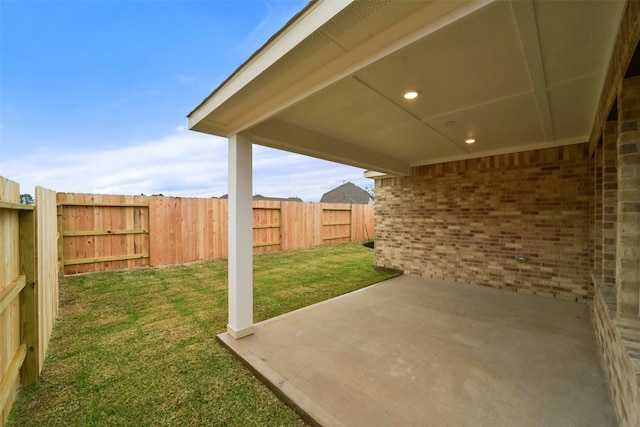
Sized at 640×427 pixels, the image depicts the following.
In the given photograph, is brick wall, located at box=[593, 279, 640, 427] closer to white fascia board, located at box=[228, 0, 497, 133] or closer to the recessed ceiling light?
white fascia board, located at box=[228, 0, 497, 133]

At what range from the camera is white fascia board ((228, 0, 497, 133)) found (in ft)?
4.61

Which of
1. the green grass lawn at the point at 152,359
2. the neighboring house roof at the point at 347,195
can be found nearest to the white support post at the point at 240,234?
the green grass lawn at the point at 152,359

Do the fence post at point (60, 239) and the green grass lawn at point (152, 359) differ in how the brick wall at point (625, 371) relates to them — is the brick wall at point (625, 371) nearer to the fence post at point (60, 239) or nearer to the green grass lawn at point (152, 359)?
the green grass lawn at point (152, 359)

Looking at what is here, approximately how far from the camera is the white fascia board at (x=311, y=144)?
326 cm

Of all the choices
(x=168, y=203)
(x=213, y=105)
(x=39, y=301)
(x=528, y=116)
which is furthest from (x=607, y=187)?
(x=168, y=203)

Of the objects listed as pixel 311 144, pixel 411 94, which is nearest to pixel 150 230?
pixel 311 144

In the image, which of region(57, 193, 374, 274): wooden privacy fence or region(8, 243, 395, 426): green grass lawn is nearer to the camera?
region(8, 243, 395, 426): green grass lawn

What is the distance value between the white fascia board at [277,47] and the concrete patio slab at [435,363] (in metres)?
2.68

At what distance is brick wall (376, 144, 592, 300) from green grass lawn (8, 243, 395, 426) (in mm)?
2222

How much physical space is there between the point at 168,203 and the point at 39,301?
5.43 m

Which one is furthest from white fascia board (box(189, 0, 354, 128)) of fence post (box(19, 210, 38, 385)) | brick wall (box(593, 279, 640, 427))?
brick wall (box(593, 279, 640, 427))

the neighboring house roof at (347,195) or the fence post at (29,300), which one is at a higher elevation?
the neighboring house roof at (347,195)

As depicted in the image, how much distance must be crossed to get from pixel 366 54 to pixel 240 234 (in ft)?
7.60

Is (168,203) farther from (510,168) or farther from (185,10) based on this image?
(510,168)
